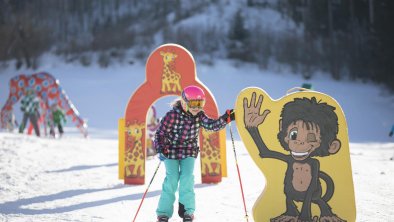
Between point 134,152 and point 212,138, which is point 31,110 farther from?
point 212,138

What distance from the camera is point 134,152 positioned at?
24.7 feet

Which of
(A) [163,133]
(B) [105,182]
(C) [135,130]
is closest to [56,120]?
(B) [105,182]

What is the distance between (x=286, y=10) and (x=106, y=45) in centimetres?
1501

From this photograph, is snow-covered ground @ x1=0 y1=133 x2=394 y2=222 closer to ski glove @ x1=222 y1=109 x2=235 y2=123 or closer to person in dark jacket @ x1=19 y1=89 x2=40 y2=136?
ski glove @ x1=222 y1=109 x2=235 y2=123

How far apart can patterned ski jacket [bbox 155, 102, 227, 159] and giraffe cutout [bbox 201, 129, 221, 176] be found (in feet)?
8.50

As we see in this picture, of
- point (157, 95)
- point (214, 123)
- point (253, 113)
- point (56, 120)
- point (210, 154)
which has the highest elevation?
point (157, 95)

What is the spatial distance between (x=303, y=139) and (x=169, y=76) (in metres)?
3.50

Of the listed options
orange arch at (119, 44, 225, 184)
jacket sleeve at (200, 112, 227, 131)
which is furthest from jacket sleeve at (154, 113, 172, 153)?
orange arch at (119, 44, 225, 184)

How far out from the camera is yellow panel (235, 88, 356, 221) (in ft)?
14.8

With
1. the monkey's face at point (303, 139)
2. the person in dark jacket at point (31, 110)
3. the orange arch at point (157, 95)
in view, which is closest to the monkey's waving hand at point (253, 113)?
the monkey's face at point (303, 139)

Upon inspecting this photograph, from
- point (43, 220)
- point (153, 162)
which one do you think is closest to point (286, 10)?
point (153, 162)

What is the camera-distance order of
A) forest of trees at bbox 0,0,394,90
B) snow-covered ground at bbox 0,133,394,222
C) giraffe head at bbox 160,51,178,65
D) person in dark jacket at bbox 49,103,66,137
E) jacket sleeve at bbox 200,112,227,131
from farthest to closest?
forest of trees at bbox 0,0,394,90 < person in dark jacket at bbox 49,103,66,137 < giraffe head at bbox 160,51,178,65 < snow-covered ground at bbox 0,133,394,222 < jacket sleeve at bbox 200,112,227,131

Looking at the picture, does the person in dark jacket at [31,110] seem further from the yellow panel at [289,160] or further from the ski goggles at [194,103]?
the yellow panel at [289,160]

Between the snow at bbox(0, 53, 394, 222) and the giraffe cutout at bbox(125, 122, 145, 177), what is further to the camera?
the giraffe cutout at bbox(125, 122, 145, 177)
